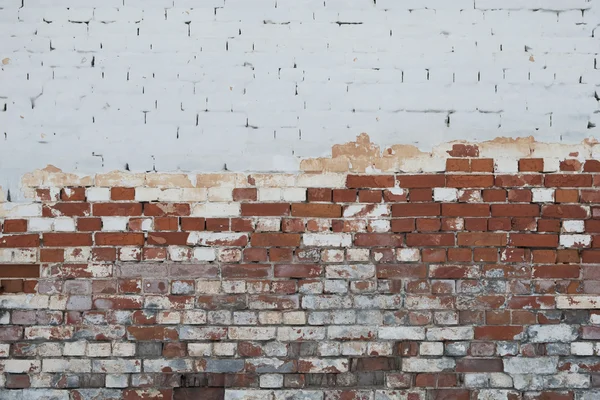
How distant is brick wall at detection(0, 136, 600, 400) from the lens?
2.31 meters

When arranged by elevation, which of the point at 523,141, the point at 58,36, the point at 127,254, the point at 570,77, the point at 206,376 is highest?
the point at 58,36

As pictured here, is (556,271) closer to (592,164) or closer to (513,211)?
(513,211)

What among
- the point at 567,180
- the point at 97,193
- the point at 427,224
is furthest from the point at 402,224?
the point at 97,193

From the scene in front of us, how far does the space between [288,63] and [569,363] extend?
198 centimetres

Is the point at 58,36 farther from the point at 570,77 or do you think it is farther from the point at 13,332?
the point at 570,77

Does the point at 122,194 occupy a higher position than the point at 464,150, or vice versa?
the point at 464,150

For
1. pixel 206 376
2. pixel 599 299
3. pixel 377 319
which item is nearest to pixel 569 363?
pixel 599 299

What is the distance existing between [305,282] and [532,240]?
1.11 metres

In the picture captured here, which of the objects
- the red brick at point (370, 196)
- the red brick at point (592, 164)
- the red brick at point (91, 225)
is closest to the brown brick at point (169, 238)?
the red brick at point (91, 225)

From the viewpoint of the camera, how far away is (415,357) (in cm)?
232

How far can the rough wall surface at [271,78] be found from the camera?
233cm

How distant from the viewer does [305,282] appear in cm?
232

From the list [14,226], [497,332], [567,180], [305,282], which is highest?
[567,180]

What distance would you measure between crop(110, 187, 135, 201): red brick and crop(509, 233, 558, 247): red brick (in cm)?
183
